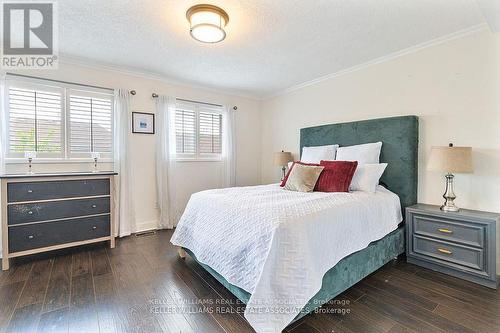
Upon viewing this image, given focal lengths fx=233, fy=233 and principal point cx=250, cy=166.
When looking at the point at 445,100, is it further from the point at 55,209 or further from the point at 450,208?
the point at 55,209

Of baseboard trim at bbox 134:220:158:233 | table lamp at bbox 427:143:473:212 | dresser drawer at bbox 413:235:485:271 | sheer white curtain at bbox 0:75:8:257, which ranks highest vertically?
sheer white curtain at bbox 0:75:8:257

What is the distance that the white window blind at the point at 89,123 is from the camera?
309cm

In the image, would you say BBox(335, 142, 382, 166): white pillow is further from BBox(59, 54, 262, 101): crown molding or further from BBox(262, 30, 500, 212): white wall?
BBox(59, 54, 262, 101): crown molding

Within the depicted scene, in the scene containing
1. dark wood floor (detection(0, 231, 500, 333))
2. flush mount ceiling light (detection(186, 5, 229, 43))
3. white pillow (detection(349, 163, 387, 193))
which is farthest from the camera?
white pillow (detection(349, 163, 387, 193))

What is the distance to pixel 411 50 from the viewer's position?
2.75 meters

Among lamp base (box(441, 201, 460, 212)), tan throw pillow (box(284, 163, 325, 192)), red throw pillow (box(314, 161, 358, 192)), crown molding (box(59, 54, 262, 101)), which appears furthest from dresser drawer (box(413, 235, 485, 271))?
crown molding (box(59, 54, 262, 101))

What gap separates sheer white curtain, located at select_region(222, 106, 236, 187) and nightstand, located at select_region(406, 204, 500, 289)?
286 cm

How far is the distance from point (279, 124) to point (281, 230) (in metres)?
3.37

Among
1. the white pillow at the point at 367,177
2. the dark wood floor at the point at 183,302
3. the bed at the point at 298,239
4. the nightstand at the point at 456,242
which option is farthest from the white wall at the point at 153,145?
the nightstand at the point at 456,242

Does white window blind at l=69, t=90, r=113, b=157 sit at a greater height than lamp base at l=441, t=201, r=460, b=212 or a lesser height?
greater

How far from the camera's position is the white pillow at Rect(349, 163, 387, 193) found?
2.60 meters

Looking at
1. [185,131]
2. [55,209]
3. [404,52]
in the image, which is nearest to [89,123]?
[55,209]

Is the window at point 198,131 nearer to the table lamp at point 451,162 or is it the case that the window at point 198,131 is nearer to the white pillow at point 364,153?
the white pillow at point 364,153

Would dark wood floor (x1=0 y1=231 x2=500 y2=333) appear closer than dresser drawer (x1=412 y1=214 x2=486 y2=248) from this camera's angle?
Yes
